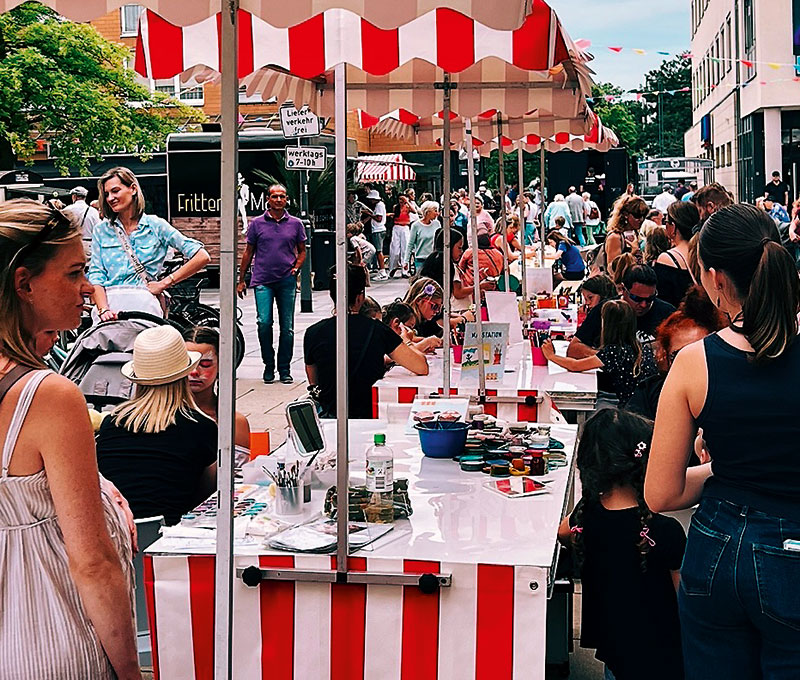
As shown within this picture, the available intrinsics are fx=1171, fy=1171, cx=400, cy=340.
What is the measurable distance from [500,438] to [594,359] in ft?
7.61

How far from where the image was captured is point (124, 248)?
8344 mm

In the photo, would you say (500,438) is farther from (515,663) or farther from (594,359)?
(594,359)

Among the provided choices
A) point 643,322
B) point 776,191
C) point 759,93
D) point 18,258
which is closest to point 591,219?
point 776,191

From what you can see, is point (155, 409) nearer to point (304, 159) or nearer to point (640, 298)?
point (640, 298)

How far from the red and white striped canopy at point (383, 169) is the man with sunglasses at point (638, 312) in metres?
24.4

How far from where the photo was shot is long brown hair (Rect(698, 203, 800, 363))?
119 inches

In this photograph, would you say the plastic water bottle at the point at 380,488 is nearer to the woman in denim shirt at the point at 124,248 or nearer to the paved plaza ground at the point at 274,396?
the paved plaza ground at the point at 274,396

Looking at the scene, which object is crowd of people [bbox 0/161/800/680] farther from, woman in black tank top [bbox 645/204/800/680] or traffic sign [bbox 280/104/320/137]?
traffic sign [bbox 280/104/320/137]

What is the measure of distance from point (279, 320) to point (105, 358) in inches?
228

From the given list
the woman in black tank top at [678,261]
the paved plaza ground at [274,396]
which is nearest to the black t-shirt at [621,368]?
the woman in black tank top at [678,261]

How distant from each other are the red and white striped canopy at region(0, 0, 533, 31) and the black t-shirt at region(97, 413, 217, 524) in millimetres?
1980

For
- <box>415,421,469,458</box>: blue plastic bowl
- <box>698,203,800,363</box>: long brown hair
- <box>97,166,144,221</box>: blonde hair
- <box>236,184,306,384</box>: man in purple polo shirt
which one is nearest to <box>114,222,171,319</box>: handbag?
<box>97,166,144,221</box>: blonde hair

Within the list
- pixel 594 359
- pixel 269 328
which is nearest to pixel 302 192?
pixel 269 328

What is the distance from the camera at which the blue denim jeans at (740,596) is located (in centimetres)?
293
